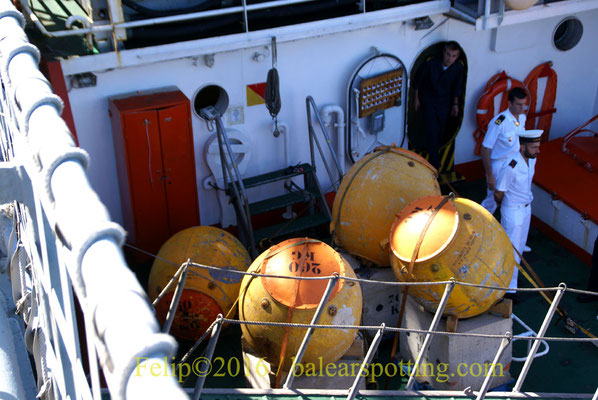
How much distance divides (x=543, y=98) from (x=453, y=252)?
5.32 metres

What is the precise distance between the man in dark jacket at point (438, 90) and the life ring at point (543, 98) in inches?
52.8

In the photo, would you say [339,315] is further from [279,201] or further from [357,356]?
[279,201]

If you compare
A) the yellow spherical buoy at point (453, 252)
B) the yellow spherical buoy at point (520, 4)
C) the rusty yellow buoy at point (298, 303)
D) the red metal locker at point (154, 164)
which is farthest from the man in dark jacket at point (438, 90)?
the rusty yellow buoy at point (298, 303)

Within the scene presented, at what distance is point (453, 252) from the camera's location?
514cm

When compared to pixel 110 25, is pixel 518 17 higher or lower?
lower

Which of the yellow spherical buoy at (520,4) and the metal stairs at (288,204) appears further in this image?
the yellow spherical buoy at (520,4)

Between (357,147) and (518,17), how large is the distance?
2512 millimetres

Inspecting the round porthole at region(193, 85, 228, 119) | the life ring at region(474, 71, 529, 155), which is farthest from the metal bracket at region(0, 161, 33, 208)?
the life ring at region(474, 71, 529, 155)

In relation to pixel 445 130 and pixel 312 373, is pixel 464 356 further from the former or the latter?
pixel 445 130

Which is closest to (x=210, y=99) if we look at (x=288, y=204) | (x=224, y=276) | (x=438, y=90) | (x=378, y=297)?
(x=288, y=204)

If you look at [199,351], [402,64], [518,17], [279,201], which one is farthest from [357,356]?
[518,17]

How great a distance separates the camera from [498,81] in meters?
9.00

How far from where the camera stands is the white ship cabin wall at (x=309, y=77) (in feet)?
23.1

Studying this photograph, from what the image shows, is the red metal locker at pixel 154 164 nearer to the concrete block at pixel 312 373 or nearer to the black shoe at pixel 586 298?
the concrete block at pixel 312 373
